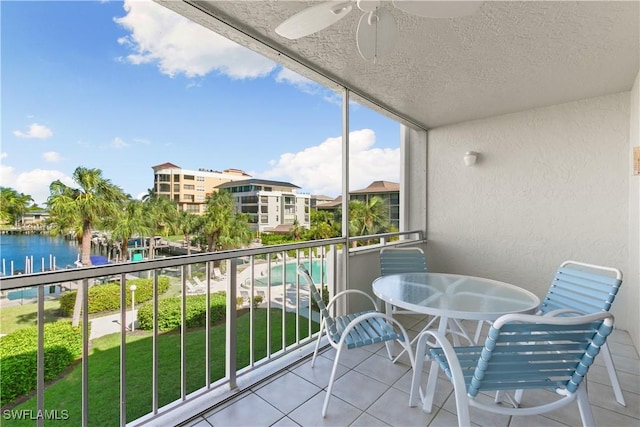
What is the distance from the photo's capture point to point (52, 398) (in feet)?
13.7

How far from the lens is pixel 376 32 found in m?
1.49

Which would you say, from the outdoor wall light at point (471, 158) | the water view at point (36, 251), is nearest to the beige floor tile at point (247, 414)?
the water view at point (36, 251)

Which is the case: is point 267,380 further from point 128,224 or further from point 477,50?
point 477,50

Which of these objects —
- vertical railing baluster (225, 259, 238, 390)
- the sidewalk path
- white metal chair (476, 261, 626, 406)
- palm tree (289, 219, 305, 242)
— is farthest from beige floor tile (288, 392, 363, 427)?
the sidewalk path

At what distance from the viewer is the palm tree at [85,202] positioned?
2582 mm

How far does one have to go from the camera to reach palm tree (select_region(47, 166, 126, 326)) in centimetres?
258

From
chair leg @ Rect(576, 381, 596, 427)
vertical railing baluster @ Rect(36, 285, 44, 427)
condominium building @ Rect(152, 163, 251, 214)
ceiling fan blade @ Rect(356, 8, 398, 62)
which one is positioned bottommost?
chair leg @ Rect(576, 381, 596, 427)

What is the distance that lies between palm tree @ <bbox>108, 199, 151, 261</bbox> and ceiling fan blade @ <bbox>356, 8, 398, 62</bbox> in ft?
10.7

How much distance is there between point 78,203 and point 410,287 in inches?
136

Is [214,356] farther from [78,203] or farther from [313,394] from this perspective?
[313,394]

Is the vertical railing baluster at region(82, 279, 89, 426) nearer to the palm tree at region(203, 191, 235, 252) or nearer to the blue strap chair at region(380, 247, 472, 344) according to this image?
the blue strap chair at region(380, 247, 472, 344)

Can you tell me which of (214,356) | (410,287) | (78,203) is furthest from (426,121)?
(214,356)

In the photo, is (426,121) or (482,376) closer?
(482,376)

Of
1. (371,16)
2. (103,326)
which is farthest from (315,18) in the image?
(103,326)
